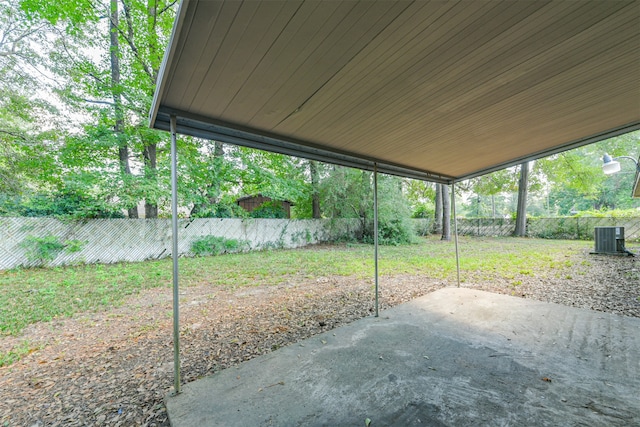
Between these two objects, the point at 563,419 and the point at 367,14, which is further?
the point at 563,419

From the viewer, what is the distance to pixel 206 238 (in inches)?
321

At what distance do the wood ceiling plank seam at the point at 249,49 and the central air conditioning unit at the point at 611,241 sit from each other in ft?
32.2

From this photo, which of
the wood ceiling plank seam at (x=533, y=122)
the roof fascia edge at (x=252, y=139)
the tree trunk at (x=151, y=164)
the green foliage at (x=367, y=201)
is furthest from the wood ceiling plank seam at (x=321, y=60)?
the green foliage at (x=367, y=201)

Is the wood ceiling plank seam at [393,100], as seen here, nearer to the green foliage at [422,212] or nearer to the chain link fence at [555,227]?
the chain link fence at [555,227]

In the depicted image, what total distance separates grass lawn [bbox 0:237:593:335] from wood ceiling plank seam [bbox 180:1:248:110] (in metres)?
3.50

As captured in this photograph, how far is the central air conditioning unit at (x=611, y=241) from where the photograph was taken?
6633mm

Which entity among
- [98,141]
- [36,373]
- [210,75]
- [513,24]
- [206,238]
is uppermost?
[98,141]

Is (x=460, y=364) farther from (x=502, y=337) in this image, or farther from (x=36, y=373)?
(x=36, y=373)

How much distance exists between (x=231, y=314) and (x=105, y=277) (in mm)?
3709

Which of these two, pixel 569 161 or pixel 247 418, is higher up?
pixel 569 161

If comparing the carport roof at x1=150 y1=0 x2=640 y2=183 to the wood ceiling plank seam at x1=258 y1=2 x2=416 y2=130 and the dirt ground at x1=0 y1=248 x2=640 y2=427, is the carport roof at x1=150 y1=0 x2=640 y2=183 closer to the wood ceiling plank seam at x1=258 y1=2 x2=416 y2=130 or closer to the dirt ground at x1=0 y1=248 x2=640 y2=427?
the wood ceiling plank seam at x1=258 y1=2 x2=416 y2=130

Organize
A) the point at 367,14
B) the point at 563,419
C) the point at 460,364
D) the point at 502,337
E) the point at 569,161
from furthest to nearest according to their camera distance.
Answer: the point at 569,161 < the point at 502,337 < the point at 460,364 < the point at 563,419 < the point at 367,14

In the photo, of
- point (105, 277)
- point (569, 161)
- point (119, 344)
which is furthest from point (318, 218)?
point (569, 161)

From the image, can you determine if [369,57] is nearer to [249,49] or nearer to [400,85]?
[400,85]
